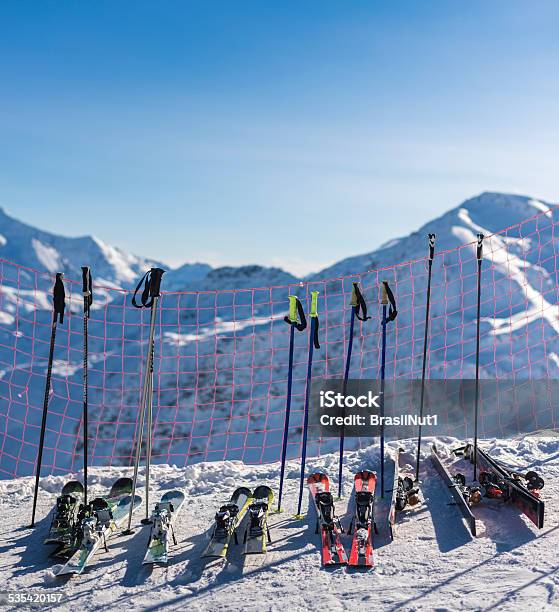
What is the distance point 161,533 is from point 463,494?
3.51 m

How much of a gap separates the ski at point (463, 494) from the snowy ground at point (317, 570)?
119mm

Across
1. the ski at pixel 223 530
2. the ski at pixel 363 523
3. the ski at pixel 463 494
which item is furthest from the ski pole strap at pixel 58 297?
the ski at pixel 463 494

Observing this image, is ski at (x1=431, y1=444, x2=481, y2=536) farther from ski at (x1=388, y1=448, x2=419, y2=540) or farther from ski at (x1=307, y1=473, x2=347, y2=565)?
ski at (x1=307, y1=473, x2=347, y2=565)

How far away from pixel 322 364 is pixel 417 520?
31.0 metres

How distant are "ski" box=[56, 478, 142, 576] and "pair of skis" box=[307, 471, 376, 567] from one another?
226cm

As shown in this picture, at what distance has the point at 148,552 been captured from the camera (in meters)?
5.56

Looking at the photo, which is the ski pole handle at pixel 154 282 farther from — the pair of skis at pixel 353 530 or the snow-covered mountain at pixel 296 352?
the snow-covered mountain at pixel 296 352

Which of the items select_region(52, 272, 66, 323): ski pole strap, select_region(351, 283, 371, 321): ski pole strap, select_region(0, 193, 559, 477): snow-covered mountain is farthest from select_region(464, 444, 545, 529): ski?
select_region(0, 193, 559, 477): snow-covered mountain

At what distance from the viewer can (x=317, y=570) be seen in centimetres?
520

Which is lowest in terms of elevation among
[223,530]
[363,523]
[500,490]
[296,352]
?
[223,530]

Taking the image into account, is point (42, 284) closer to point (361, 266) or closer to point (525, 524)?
point (361, 266)

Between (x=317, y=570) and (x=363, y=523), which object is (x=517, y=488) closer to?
(x=363, y=523)

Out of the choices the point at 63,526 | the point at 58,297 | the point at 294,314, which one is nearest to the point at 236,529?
the point at 63,526

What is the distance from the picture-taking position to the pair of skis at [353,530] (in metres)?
5.30
